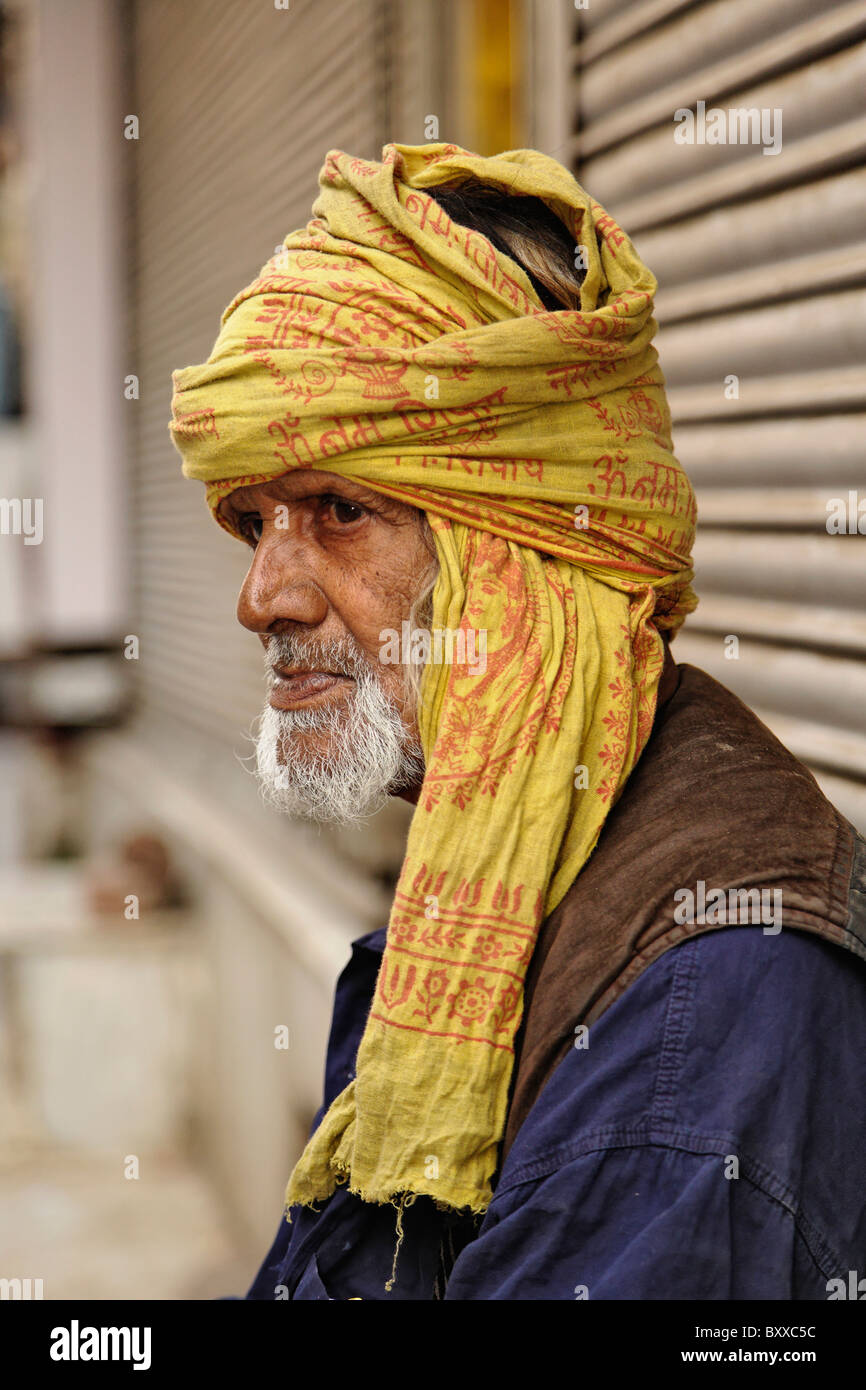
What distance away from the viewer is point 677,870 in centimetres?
140

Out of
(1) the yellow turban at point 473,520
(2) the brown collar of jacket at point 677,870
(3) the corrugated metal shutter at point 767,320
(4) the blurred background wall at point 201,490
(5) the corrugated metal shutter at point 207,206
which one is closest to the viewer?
(2) the brown collar of jacket at point 677,870

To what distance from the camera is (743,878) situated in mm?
1334

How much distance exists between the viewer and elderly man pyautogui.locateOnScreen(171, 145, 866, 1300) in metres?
1.26

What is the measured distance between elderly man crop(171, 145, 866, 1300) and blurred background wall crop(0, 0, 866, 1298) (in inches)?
22.8

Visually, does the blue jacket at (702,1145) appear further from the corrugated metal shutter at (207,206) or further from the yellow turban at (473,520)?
the corrugated metal shutter at (207,206)

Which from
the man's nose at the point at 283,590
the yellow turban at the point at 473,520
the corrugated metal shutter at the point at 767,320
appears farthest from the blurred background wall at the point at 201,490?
the man's nose at the point at 283,590

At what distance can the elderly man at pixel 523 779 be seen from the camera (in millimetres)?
1259

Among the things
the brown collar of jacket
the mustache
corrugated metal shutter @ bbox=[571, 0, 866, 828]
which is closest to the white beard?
the mustache

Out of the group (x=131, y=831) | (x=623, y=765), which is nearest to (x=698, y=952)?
(x=623, y=765)

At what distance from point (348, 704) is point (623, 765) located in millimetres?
412

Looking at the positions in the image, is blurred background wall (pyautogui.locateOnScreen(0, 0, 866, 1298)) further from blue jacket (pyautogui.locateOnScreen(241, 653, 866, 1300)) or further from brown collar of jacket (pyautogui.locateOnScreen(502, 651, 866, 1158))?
blue jacket (pyautogui.locateOnScreen(241, 653, 866, 1300))

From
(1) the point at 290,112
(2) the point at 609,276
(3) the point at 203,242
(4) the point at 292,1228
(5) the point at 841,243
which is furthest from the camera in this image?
(3) the point at 203,242
